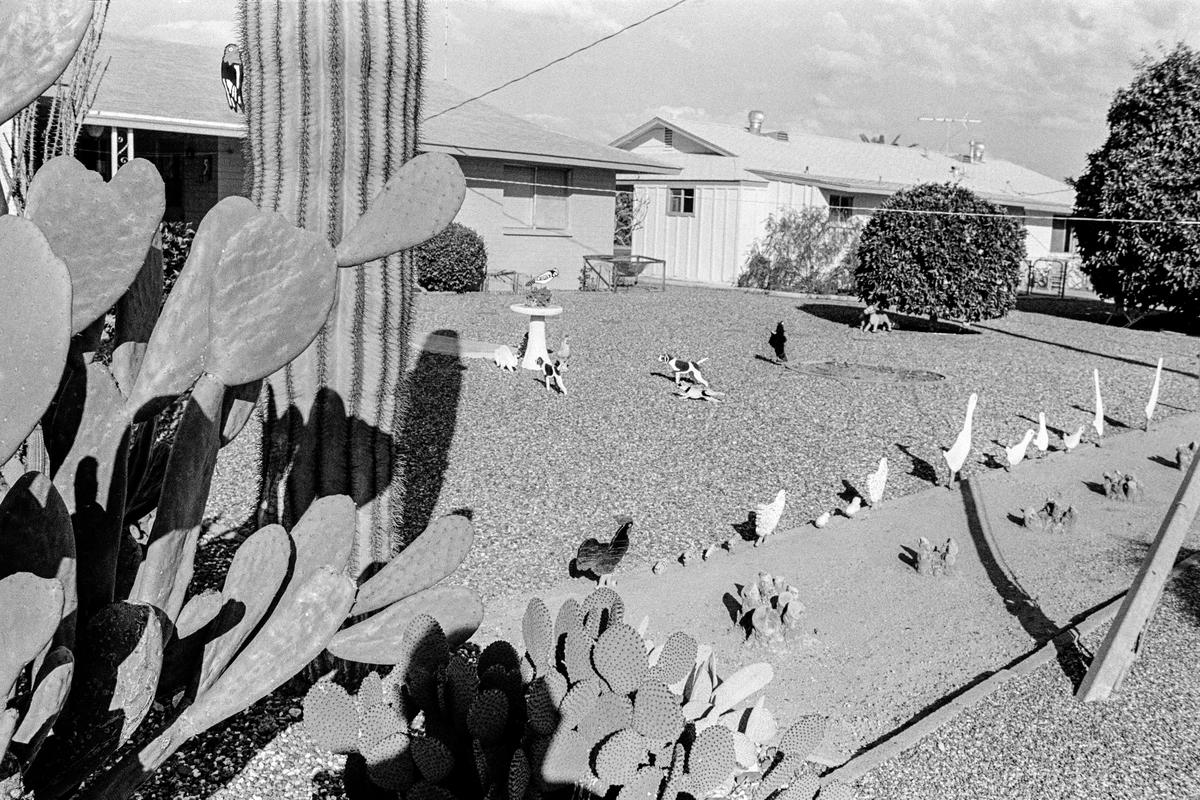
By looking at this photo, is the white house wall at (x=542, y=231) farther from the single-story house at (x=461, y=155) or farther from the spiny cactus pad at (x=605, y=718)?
the spiny cactus pad at (x=605, y=718)

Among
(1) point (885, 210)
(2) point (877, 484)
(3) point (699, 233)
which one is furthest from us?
(3) point (699, 233)

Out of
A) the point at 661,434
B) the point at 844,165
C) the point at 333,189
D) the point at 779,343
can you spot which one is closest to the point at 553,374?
the point at 661,434

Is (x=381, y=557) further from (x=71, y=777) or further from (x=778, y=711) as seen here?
(x=71, y=777)

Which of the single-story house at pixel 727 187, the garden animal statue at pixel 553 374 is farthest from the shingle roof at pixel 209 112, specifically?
the garden animal statue at pixel 553 374

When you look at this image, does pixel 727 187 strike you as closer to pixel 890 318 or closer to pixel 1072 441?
pixel 890 318

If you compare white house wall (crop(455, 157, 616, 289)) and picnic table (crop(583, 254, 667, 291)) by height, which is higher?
white house wall (crop(455, 157, 616, 289))

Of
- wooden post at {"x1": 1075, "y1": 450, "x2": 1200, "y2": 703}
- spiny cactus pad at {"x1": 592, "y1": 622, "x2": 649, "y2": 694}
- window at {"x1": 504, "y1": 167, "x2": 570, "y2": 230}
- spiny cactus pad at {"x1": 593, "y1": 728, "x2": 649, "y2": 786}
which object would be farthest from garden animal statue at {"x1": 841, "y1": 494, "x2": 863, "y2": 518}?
window at {"x1": 504, "y1": 167, "x2": 570, "y2": 230}

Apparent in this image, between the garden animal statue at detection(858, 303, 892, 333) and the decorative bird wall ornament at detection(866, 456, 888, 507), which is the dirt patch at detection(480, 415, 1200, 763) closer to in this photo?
the decorative bird wall ornament at detection(866, 456, 888, 507)

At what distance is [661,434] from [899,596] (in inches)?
143

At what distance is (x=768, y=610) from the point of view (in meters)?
5.00

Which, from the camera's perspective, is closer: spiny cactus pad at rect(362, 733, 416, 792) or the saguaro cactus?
spiny cactus pad at rect(362, 733, 416, 792)

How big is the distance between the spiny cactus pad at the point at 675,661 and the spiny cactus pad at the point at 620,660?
0.27m

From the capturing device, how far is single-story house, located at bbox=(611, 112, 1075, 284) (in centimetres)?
2675

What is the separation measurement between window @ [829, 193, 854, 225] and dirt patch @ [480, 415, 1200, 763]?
21.4 m
